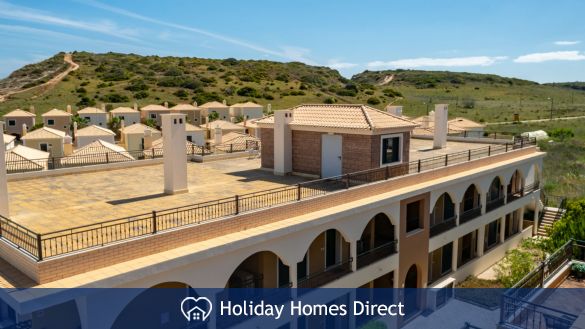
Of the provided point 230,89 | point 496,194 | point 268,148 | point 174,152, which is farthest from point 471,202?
A: point 230,89

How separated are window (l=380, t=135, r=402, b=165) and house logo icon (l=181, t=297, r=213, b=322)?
986 cm

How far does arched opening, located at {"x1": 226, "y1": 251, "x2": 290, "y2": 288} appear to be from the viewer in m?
15.8

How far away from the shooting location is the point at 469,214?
26.0 meters

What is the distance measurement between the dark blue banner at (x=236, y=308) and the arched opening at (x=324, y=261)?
1.63 feet

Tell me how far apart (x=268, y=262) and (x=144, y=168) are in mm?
11065

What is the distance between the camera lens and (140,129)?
55.3 meters

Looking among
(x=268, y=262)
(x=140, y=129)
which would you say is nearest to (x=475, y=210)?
(x=268, y=262)

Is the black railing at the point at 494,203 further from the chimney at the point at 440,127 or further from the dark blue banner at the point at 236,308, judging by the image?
the dark blue banner at the point at 236,308

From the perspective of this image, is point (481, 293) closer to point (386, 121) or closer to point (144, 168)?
point (386, 121)

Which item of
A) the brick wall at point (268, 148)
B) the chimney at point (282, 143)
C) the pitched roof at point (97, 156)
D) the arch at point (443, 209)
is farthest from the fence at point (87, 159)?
the arch at point (443, 209)

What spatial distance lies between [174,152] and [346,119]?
770 cm

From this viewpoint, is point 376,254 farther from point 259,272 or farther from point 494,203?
point 494,203

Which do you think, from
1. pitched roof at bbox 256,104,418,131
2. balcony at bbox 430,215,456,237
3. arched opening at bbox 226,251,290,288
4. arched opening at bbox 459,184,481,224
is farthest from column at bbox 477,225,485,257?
arched opening at bbox 226,251,290,288

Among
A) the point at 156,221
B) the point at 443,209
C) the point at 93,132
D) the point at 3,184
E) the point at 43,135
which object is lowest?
the point at 443,209
